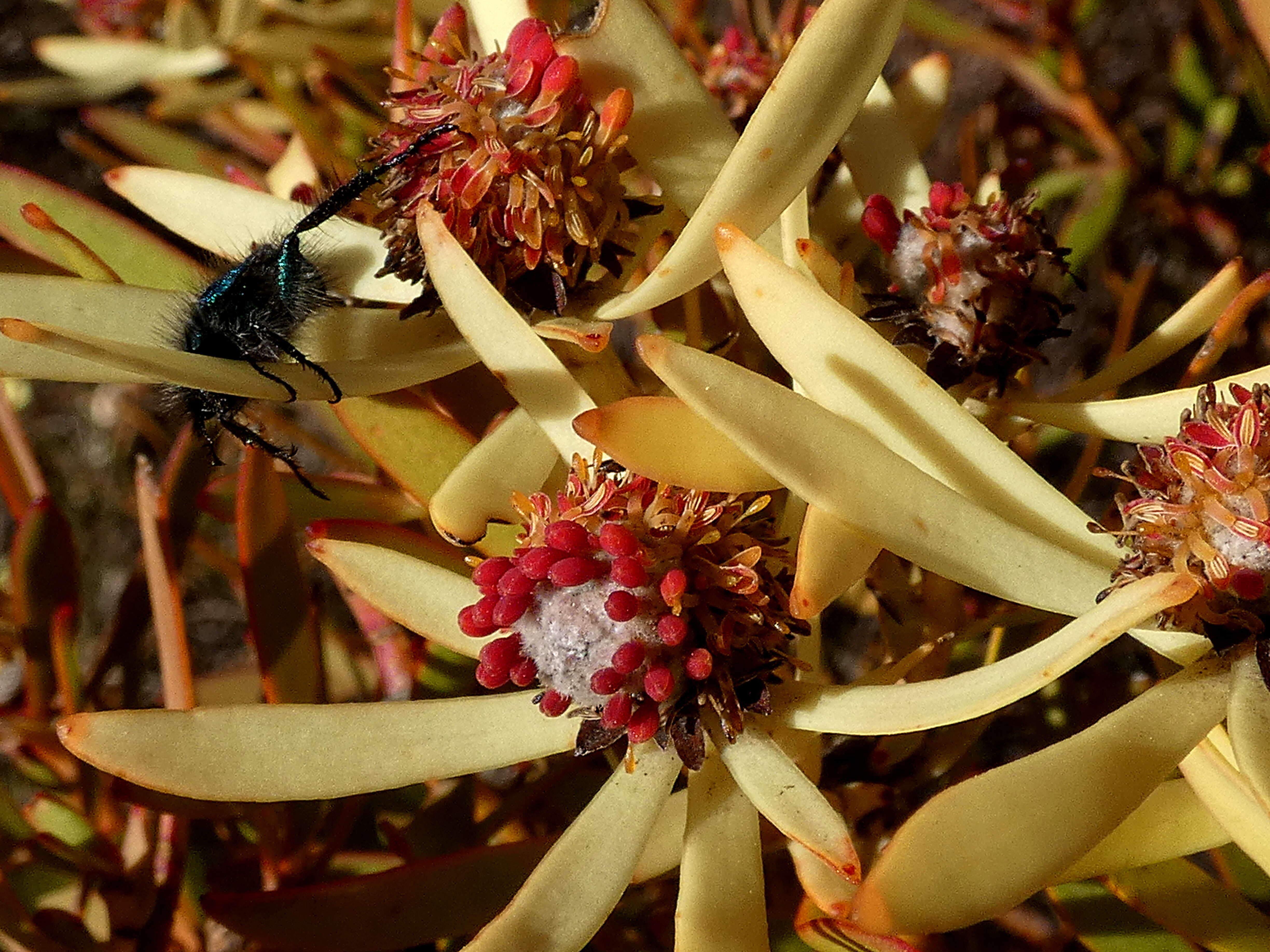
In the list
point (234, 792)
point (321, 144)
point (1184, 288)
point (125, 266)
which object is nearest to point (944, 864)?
point (234, 792)

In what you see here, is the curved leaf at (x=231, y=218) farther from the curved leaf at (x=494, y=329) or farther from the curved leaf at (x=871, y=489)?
the curved leaf at (x=871, y=489)

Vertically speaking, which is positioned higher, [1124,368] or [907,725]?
[1124,368]

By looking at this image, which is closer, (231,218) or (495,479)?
(495,479)

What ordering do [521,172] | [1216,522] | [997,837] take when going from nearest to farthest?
[997,837], [1216,522], [521,172]

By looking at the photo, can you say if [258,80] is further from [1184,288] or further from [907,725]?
[1184,288]

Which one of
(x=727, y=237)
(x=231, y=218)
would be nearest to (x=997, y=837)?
(x=727, y=237)

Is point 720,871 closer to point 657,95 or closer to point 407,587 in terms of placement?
point 407,587

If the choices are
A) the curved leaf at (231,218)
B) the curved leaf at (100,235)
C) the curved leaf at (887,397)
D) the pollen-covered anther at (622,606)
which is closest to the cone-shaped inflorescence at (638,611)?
the pollen-covered anther at (622,606)
